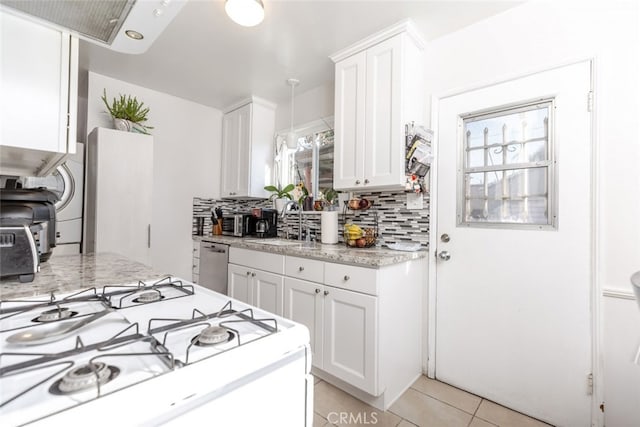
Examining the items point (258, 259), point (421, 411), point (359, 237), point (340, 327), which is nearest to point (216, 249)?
point (258, 259)

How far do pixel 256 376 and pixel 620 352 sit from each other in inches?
73.3

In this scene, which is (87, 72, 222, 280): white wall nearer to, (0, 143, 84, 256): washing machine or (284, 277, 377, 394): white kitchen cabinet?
(0, 143, 84, 256): washing machine

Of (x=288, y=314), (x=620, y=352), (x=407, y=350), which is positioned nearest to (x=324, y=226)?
(x=288, y=314)

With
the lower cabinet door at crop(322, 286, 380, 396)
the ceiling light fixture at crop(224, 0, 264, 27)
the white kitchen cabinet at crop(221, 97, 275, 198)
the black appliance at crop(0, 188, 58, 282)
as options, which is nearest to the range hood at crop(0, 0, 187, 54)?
the black appliance at crop(0, 188, 58, 282)

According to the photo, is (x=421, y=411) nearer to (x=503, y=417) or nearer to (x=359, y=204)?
(x=503, y=417)

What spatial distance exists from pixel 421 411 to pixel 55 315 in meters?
1.82

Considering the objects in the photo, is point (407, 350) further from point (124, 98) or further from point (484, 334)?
point (124, 98)

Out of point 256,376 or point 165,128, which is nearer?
point 256,376

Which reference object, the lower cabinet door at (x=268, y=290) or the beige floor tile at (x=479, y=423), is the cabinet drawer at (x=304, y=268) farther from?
the beige floor tile at (x=479, y=423)

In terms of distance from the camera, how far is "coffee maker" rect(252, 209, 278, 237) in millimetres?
2941

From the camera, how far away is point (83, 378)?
0.44 metres

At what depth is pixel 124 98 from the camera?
2.73 meters

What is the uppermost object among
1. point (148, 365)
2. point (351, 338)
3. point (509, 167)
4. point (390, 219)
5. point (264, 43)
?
point (264, 43)

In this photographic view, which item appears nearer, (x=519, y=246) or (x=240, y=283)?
(x=519, y=246)
